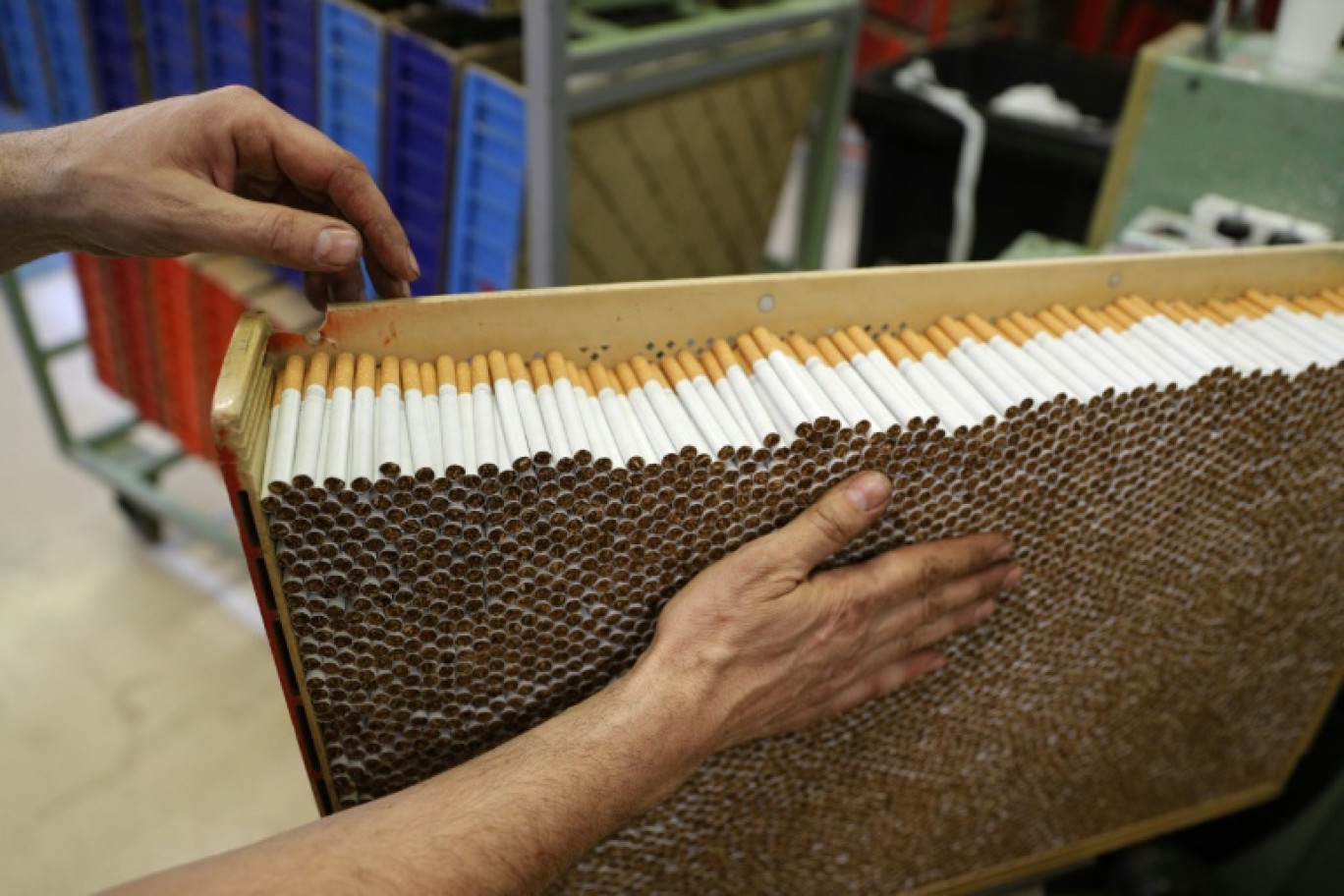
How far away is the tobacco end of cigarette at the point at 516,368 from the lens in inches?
35.2

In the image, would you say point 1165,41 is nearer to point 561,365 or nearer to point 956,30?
point 561,365

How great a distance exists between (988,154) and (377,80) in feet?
6.07

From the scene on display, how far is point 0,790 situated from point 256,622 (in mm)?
680

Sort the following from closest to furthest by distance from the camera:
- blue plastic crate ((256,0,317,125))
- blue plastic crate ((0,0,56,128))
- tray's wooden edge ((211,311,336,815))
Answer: tray's wooden edge ((211,311,336,815)), blue plastic crate ((256,0,317,125)), blue plastic crate ((0,0,56,128))

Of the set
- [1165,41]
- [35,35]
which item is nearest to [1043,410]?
[1165,41]

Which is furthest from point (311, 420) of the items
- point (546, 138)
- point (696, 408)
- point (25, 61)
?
point (25, 61)

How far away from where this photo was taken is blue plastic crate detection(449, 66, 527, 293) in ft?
6.67

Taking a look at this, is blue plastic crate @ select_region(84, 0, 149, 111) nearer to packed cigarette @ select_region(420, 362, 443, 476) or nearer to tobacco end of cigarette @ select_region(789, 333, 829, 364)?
packed cigarette @ select_region(420, 362, 443, 476)

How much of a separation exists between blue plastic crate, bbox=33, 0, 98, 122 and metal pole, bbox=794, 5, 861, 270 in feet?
7.06

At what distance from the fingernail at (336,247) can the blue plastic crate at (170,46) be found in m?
2.00

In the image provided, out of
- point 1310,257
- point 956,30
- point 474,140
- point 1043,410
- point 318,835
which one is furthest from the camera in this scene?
point 956,30

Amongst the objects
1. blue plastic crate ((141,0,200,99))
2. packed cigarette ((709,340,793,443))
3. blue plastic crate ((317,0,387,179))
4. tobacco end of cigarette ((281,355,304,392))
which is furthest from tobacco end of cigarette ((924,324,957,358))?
blue plastic crate ((141,0,200,99))

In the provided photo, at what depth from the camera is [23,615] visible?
2619mm

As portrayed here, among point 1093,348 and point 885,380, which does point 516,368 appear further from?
point 1093,348
